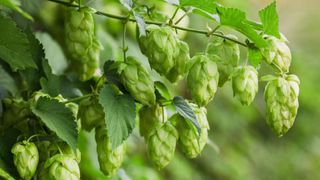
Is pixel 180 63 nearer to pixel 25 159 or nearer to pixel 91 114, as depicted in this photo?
pixel 91 114

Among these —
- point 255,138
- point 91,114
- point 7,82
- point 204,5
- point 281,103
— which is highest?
point 204,5

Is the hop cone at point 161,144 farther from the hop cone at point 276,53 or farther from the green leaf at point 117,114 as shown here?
the hop cone at point 276,53

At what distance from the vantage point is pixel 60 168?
120 cm

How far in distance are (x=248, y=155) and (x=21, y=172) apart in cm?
310

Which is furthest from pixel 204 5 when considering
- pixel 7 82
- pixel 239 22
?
pixel 7 82

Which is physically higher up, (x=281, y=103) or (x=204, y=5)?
(x=204, y=5)

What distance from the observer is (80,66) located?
1533 mm

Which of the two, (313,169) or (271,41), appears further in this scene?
(313,169)

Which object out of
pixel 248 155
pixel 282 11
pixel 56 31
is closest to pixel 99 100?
pixel 56 31

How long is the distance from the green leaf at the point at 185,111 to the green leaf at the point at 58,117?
0.17 metres

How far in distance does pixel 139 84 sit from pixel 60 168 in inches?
7.3

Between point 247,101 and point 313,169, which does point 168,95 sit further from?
point 313,169

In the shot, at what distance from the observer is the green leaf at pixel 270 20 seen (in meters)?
1.27

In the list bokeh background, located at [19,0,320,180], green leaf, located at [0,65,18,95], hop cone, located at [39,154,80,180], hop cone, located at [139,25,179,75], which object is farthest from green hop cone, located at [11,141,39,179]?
bokeh background, located at [19,0,320,180]
